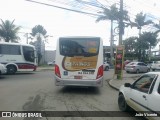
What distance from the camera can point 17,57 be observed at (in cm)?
2288

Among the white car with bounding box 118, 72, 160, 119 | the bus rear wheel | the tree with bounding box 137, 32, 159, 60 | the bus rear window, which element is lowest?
the bus rear wheel

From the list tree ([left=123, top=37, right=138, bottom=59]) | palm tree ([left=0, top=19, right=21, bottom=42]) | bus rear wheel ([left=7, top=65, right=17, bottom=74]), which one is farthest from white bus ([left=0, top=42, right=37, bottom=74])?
tree ([left=123, top=37, right=138, bottom=59])

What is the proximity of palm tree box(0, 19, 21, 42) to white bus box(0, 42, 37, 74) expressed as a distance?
70.3 ft

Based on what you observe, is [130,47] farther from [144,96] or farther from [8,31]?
[144,96]

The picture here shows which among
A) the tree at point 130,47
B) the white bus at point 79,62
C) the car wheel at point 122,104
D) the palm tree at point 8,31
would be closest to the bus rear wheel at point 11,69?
the white bus at point 79,62

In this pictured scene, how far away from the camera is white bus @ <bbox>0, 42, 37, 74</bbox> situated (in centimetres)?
2209

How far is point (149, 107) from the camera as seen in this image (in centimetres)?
557

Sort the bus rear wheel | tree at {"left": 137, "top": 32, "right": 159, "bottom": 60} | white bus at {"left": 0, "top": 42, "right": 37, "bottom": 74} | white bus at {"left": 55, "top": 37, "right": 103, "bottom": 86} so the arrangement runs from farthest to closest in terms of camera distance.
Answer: tree at {"left": 137, "top": 32, "right": 159, "bottom": 60}, the bus rear wheel, white bus at {"left": 0, "top": 42, "right": 37, "bottom": 74}, white bus at {"left": 55, "top": 37, "right": 103, "bottom": 86}

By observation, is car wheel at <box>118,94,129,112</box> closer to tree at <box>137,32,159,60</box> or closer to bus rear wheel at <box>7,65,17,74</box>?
bus rear wheel at <box>7,65,17,74</box>

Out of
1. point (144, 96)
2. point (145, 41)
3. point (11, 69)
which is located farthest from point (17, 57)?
point (145, 41)

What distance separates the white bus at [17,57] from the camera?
22094mm

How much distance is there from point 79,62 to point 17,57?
13.0 m

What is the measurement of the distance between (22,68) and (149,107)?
19.2 meters

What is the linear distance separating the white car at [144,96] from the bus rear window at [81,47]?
4.11 metres
